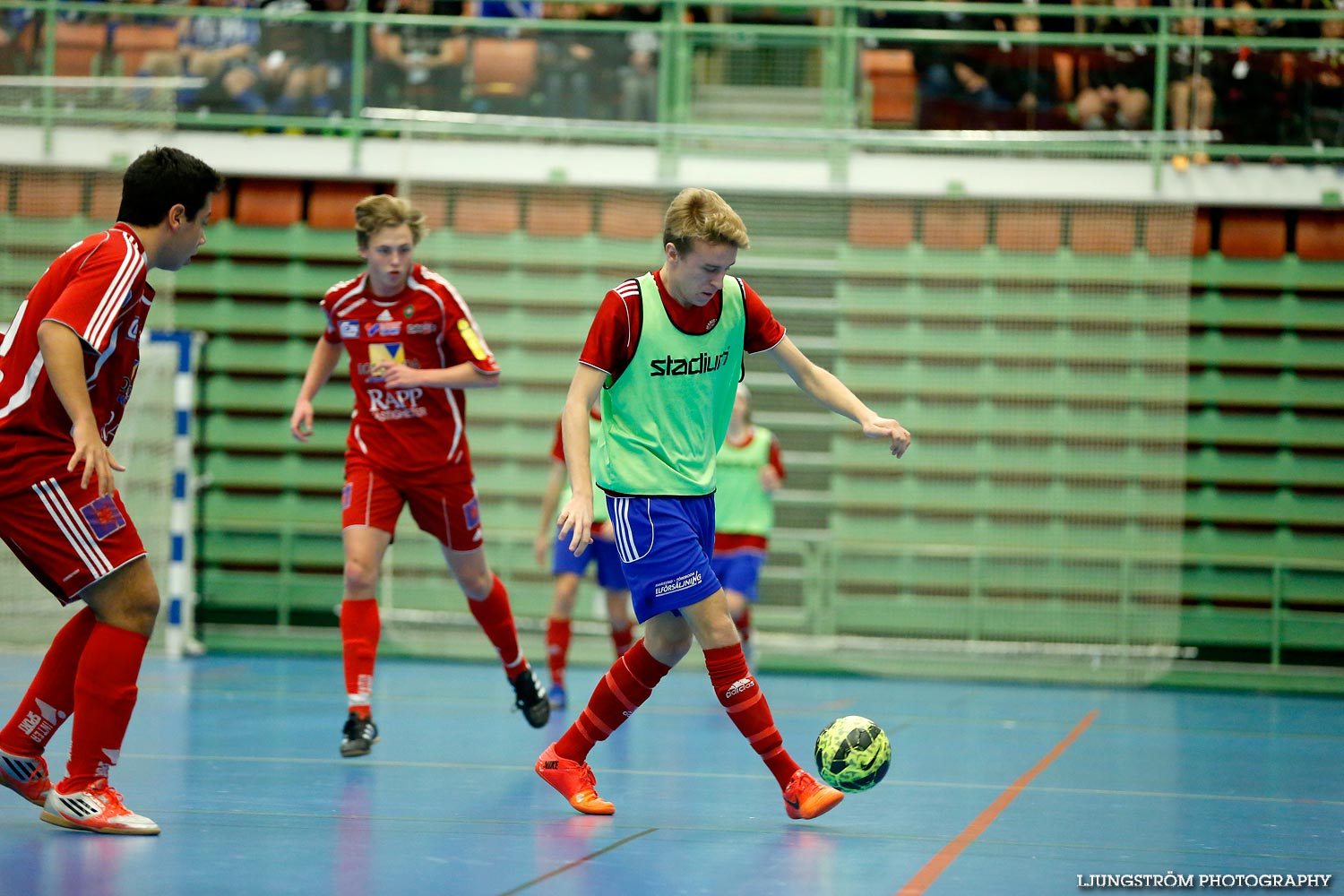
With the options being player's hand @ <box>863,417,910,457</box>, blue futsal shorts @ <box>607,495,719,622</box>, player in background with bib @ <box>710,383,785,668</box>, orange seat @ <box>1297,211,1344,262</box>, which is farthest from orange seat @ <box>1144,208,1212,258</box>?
blue futsal shorts @ <box>607,495,719,622</box>

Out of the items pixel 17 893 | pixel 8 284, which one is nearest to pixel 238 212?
pixel 8 284

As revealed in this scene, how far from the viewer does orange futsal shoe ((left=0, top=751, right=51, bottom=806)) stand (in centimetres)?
454

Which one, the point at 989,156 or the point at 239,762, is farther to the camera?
the point at 989,156

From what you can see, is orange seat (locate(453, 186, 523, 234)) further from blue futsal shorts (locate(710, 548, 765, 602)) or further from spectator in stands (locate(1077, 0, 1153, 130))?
spectator in stands (locate(1077, 0, 1153, 130))

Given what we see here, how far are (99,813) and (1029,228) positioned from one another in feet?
28.6

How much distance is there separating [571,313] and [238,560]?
3.36 m

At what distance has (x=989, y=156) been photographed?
11500mm

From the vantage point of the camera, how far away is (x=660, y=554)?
461 centimetres

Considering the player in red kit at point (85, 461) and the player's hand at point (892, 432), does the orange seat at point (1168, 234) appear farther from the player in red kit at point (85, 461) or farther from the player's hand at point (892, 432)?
the player in red kit at point (85, 461)

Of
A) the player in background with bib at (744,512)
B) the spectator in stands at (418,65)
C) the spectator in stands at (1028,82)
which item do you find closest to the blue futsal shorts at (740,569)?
the player in background with bib at (744,512)

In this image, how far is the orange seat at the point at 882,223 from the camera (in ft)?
38.1

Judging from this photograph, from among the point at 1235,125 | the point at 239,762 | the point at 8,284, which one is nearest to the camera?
the point at 239,762

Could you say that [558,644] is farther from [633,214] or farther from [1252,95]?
[1252,95]

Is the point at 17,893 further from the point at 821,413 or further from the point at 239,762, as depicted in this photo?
the point at 821,413
